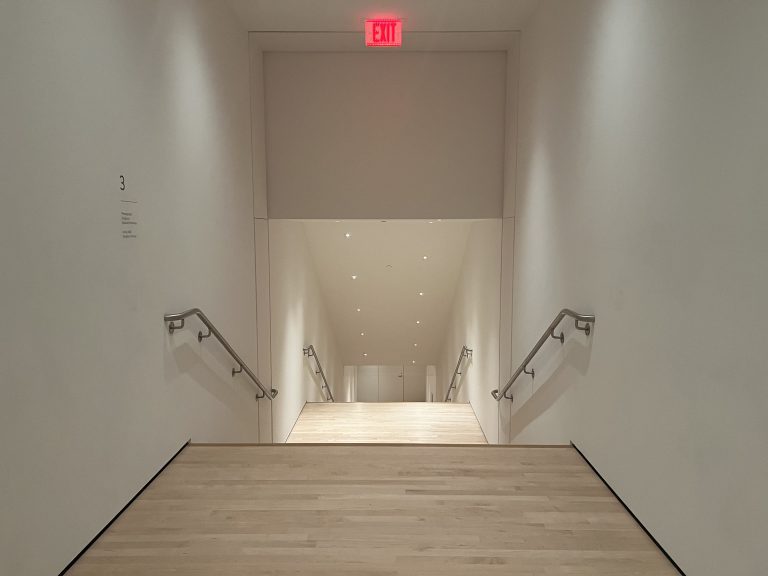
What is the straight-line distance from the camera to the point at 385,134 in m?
6.20

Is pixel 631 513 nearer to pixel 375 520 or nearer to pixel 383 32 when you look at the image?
pixel 375 520

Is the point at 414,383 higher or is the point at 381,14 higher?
the point at 381,14

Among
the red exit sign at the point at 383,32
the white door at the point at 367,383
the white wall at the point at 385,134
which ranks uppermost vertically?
the red exit sign at the point at 383,32

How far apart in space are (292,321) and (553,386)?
4550 millimetres

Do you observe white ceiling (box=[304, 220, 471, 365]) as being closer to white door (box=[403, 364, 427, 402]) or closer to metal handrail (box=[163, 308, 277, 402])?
white door (box=[403, 364, 427, 402])

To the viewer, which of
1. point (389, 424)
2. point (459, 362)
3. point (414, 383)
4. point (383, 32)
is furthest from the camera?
point (414, 383)

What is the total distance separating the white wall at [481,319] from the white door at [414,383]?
663cm

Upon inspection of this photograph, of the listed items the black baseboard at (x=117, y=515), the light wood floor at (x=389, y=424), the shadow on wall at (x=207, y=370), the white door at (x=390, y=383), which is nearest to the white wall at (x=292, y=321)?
the light wood floor at (x=389, y=424)

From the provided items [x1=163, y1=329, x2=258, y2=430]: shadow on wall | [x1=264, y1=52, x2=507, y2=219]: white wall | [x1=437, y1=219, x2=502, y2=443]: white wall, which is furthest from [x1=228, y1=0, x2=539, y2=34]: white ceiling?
[x1=163, y1=329, x2=258, y2=430]: shadow on wall

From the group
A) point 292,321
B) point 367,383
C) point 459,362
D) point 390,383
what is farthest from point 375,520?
point 367,383

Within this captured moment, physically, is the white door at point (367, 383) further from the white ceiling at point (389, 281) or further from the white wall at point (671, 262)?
the white wall at point (671, 262)

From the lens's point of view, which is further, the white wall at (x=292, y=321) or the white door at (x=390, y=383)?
the white door at (x=390, y=383)

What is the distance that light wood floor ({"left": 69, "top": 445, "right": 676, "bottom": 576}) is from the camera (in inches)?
94.2

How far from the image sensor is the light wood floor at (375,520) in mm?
2393
